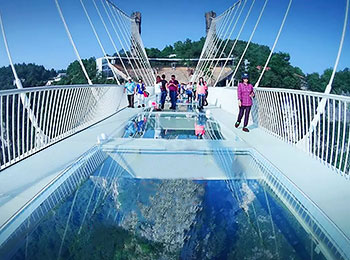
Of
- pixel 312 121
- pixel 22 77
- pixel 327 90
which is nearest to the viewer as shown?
pixel 312 121

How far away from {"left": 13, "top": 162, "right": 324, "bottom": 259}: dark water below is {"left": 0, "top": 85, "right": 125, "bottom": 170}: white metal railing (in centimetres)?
128

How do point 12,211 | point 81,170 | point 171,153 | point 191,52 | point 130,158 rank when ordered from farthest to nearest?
point 191,52, point 171,153, point 130,158, point 81,170, point 12,211

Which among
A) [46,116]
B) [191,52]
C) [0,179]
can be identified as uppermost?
[191,52]

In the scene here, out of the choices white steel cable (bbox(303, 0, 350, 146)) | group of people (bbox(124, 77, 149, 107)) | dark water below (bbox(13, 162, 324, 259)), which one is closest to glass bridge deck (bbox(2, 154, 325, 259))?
dark water below (bbox(13, 162, 324, 259))

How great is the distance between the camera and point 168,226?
2.39 meters

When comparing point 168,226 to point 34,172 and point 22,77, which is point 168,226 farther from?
point 22,77

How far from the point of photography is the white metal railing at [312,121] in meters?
3.69

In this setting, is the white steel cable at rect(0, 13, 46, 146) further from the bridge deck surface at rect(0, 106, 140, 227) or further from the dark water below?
the dark water below

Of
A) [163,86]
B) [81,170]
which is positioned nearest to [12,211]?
[81,170]

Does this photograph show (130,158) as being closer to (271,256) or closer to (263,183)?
(263,183)

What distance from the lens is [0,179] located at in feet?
10.9

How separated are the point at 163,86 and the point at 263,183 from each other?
849cm

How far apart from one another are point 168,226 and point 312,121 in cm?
300

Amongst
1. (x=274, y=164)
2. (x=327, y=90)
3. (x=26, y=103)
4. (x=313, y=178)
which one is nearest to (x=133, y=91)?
(x=26, y=103)
